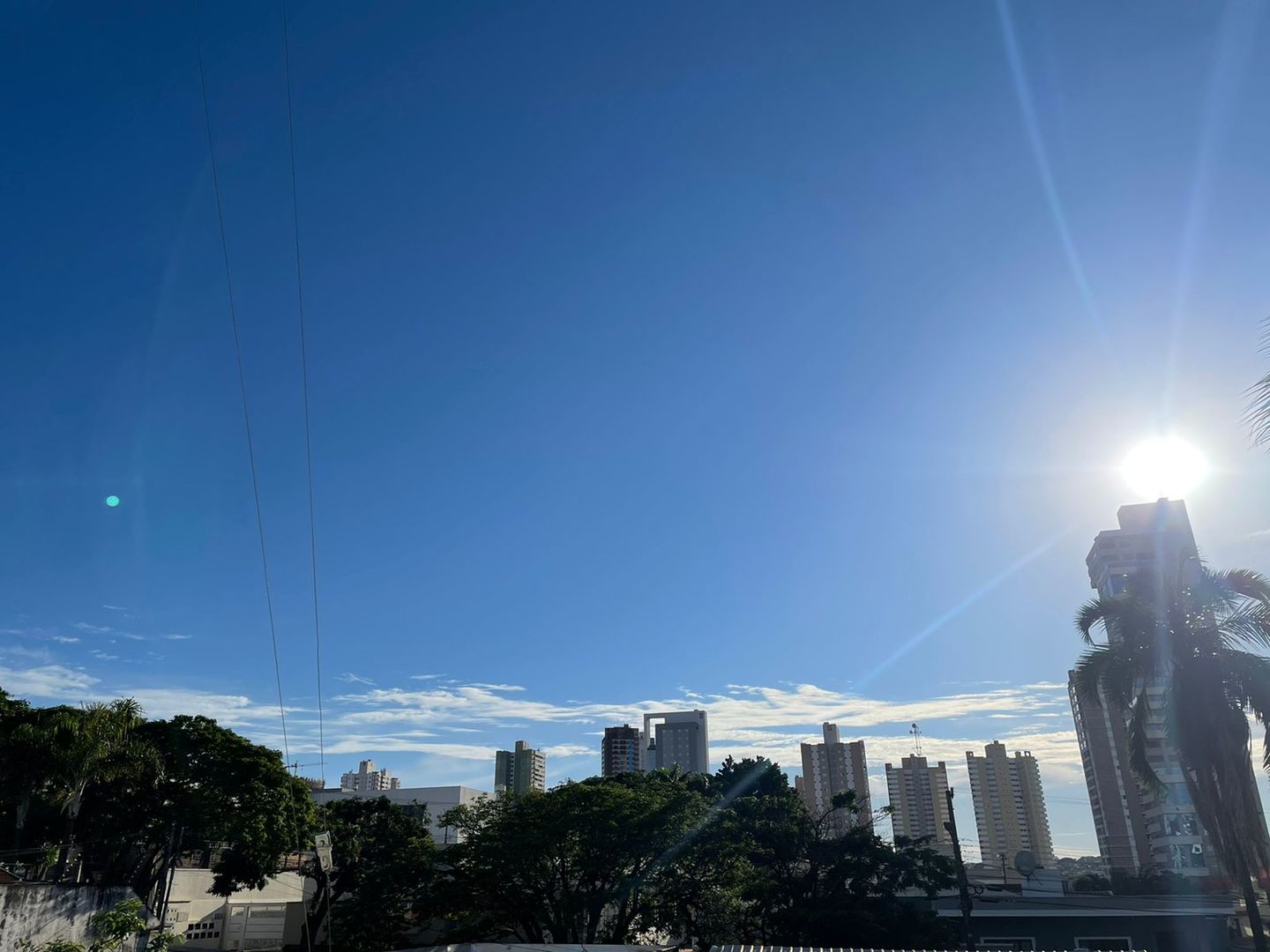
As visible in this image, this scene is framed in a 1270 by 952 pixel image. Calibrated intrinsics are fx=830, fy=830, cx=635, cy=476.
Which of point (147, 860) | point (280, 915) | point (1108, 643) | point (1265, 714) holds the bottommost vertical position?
point (280, 915)

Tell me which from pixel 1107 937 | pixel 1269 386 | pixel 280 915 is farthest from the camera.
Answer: pixel 280 915

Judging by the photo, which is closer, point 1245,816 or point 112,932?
point 1245,816

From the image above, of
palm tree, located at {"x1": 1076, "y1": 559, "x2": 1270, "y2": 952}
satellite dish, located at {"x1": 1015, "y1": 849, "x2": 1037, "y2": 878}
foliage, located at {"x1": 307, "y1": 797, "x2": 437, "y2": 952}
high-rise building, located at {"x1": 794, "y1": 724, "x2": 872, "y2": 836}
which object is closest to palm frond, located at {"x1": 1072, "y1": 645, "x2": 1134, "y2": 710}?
palm tree, located at {"x1": 1076, "y1": 559, "x2": 1270, "y2": 952}

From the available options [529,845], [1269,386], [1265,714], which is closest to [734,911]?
[529,845]

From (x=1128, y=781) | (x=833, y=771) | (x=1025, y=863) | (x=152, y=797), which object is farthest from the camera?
(x=833, y=771)

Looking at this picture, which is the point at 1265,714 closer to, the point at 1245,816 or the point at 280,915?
the point at 1245,816

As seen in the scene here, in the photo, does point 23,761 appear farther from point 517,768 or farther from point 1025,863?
point 517,768

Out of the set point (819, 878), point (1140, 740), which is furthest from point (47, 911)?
point (1140, 740)
